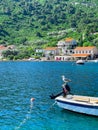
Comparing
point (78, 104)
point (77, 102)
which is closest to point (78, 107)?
point (78, 104)

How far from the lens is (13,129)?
39.8 meters

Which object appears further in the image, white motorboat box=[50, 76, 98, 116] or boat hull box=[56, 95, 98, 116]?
white motorboat box=[50, 76, 98, 116]

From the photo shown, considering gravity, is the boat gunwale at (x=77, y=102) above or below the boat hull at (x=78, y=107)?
above

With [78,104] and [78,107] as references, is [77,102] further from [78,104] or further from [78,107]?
[78,107]

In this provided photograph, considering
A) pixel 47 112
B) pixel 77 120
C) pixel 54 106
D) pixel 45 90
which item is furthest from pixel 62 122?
pixel 45 90

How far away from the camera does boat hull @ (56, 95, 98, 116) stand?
4369 cm

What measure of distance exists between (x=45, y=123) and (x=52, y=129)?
2541 millimetres

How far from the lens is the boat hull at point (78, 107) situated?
143ft

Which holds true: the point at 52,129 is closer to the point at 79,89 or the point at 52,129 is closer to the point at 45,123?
the point at 45,123

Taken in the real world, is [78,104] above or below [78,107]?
above

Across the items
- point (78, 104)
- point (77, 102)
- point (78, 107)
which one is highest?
point (77, 102)

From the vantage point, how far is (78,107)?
148 ft

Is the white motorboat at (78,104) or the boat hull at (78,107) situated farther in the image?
the white motorboat at (78,104)

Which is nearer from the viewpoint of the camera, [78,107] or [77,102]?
[77,102]
